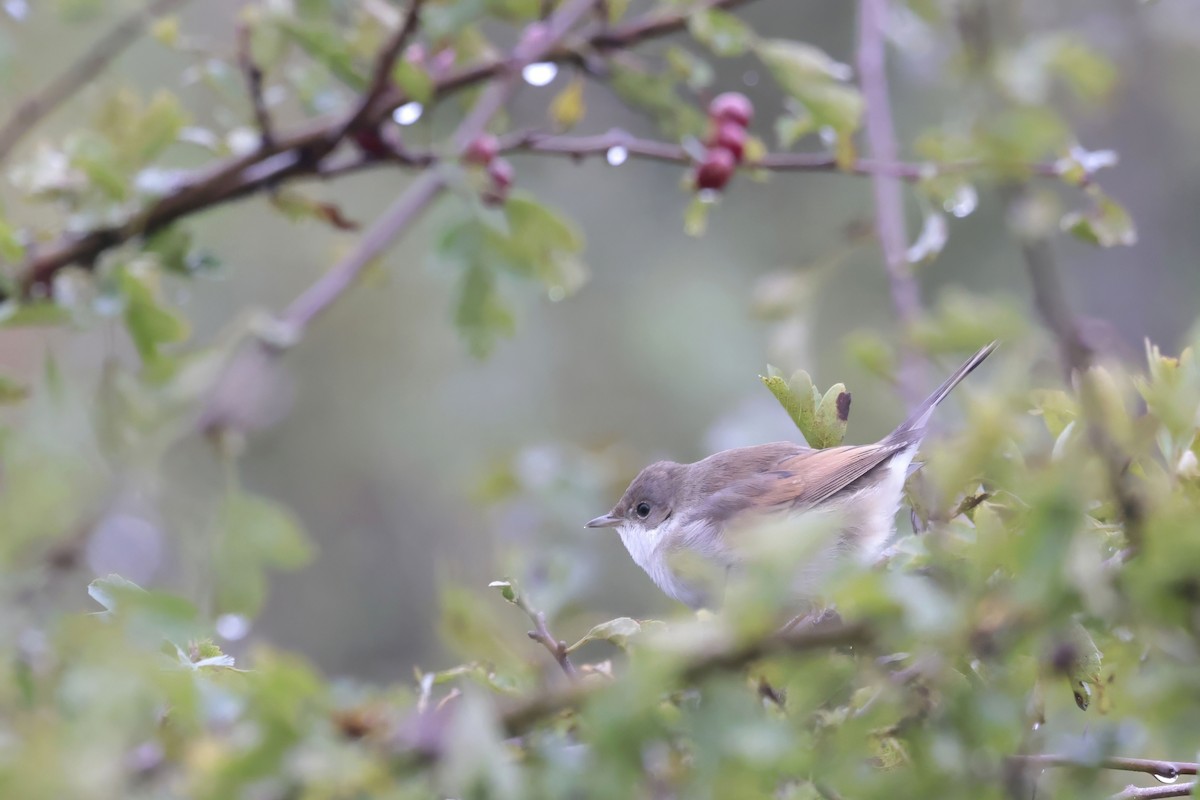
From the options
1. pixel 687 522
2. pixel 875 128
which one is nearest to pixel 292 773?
pixel 875 128

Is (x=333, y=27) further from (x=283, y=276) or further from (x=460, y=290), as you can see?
(x=283, y=276)

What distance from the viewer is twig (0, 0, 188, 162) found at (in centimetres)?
229

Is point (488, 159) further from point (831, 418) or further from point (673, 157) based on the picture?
point (831, 418)

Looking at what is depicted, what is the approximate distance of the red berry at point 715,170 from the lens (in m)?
2.83

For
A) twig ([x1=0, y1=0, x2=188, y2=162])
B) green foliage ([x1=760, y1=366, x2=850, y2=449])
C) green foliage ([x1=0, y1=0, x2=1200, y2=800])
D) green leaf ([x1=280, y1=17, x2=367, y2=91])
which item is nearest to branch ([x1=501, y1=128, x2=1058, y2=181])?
green leaf ([x1=280, y1=17, x2=367, y2=91])

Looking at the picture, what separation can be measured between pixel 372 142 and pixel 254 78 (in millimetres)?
271

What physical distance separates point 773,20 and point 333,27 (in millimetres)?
6692

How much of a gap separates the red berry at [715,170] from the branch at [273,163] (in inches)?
13.3

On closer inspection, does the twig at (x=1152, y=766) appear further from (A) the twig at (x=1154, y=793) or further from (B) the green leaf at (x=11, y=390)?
(B) the green leaf at (x=11, y=390)

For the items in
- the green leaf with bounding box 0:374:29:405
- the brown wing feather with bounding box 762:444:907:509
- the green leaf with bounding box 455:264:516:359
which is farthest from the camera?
the brown wing feather with bounding box 762:444:907:509

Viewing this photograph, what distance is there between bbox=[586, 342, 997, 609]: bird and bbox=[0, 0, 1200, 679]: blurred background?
3.25 m

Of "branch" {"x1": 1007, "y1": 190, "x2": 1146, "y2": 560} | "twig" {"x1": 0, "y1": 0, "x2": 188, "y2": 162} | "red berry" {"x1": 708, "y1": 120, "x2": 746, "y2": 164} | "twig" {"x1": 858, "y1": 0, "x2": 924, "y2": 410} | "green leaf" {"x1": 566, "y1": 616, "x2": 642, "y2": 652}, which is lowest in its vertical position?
"twig" {"x1": 858, "y1": 0, "x2": 924, "y2": 410}

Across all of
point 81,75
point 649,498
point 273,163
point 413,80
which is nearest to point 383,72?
point 413,80

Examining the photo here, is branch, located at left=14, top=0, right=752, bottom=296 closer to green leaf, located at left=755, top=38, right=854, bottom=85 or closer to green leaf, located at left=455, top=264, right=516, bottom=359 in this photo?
green leaf, located at left=755, top=38, right=854, bottom=85
